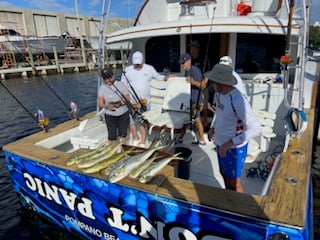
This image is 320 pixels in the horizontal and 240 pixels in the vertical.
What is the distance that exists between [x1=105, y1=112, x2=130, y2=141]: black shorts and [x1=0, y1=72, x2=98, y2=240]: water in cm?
152

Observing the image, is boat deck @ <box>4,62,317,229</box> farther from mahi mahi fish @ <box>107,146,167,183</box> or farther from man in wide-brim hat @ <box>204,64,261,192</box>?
man in wide-brim hat @ <box>204,64,261,192</box>

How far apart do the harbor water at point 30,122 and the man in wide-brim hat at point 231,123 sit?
7.56 ft

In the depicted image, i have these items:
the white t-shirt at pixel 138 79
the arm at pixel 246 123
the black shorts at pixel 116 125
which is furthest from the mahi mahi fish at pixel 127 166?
the white t-shirt at pixel 138 79

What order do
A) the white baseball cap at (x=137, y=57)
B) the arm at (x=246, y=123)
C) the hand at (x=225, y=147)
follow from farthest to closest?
the white baseball cap at (x=137, y=57), the hand at (x=225, y=147), the arm at (x=246, y=123)

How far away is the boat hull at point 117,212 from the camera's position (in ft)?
6.68

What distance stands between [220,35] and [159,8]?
6.07ft

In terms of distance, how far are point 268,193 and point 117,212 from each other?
1.45m

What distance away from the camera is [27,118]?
36.0 feet

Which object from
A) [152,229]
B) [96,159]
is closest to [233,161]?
[152,229]

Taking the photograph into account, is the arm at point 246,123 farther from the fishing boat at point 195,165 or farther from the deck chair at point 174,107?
the deck chair at point 174,107

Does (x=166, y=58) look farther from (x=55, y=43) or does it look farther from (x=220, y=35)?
(x=55, y=43)

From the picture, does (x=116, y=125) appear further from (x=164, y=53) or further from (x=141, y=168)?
(x=164, y=53)

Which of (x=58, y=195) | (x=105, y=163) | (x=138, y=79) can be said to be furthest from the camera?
(x=138, y=79)

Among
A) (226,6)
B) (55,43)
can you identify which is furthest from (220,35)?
(55,43)
